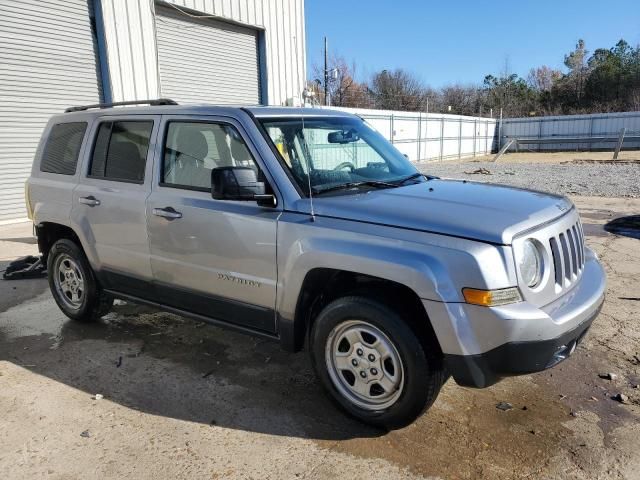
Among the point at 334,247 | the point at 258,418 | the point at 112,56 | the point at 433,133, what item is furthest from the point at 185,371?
the point at 433,133

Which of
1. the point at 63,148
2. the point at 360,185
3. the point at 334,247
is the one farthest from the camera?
the point at 63,148

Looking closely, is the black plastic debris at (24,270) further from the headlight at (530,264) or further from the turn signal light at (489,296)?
the headlight at (530,264)

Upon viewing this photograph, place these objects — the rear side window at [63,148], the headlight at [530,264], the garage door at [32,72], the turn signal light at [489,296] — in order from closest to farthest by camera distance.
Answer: the turn signal light at [489,296], the headlight at [530,264], the rear side window at [63,148], the garage door at [32,72]

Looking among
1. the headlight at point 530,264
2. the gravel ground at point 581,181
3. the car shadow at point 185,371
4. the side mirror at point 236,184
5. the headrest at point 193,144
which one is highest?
the headrest at point 193,144

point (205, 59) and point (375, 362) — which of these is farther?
point (205, 59)

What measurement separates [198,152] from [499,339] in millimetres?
2439

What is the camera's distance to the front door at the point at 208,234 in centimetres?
343

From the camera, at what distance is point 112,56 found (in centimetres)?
1132

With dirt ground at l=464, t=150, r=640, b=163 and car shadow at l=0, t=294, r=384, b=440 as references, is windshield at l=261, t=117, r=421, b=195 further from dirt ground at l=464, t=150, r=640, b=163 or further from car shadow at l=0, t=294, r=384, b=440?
dirt ground at l=464, t=150, r=640, b=163

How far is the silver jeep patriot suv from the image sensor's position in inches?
106

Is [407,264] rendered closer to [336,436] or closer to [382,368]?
[382,368]

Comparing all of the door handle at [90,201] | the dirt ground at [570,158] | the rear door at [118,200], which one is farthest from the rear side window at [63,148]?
the dirt ground at [570,158]

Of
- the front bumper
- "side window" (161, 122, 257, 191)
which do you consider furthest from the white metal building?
the front bumper

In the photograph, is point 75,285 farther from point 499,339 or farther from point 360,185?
point 499,339
